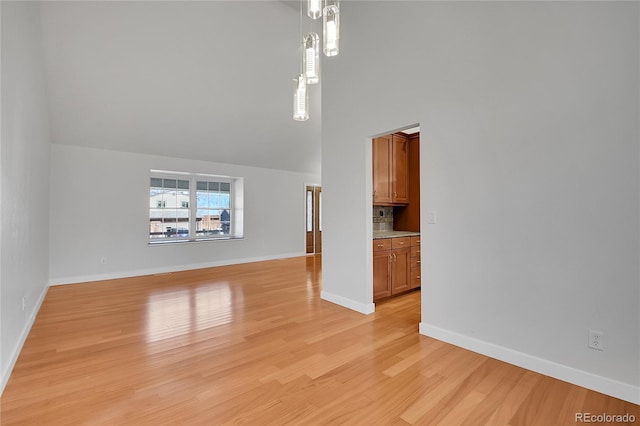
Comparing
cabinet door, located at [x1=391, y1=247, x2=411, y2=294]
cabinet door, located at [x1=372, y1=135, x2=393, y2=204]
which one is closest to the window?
cabinet door, located at [x1=372, y1=135, x2=393, y2=204]

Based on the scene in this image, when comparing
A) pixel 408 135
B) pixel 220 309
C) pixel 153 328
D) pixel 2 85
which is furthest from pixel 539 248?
pixel 2 85

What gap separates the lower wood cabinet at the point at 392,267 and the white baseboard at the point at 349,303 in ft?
0.87

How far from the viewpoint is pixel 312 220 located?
8.45m

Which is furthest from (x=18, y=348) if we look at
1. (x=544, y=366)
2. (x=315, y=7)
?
(x=544, y=366)

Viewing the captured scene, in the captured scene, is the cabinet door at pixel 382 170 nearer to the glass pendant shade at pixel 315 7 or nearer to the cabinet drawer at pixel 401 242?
the cabinet drawer at pixel 401 242

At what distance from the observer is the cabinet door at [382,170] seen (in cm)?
412

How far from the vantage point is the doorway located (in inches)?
329

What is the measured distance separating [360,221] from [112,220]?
443 centimetres

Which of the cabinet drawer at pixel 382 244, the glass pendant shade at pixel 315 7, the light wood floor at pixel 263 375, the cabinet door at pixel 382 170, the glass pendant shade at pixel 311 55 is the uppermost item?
the glass pendant shade at pixel 315 7

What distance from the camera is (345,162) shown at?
369 centimetres

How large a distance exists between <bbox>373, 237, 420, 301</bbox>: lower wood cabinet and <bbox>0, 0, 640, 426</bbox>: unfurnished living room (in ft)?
0.10

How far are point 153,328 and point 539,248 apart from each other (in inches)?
137

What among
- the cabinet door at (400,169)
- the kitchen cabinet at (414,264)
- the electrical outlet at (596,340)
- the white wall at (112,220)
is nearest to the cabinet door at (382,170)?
the cabinet door at (400,169)

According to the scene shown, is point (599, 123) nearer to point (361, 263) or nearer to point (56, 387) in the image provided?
point (361, 263)
